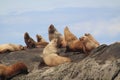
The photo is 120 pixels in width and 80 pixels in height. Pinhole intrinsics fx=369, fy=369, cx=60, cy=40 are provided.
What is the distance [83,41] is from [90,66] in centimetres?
648

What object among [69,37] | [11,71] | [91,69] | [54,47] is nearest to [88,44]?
[54,47]

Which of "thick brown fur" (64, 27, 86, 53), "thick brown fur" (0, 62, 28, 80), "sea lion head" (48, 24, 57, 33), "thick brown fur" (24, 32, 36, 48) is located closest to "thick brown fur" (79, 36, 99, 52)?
"thick brown fur" (64, 27, 86, 53)

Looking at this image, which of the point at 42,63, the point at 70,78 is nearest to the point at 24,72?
the point at 42,63

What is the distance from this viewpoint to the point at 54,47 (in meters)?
19.3

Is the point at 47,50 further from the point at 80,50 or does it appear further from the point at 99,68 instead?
the point at 99,68

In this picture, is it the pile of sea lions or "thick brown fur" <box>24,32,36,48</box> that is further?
"thick brown fur" <box>24,32,36,48</box>

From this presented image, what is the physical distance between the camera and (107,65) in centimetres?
1179

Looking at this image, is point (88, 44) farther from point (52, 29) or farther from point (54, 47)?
point (52, 29)

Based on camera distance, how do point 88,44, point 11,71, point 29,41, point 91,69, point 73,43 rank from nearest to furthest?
1. point 91,69
2. point 11,71
3. point 88,44
4. point 73,43
5. point 29,41

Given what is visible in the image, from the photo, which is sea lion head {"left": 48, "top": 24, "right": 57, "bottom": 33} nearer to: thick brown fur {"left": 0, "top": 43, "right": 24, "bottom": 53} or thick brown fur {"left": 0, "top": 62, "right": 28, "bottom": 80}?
thick brown fur {"left": 0, "top": 43, "right": 24, "bottom": 53}

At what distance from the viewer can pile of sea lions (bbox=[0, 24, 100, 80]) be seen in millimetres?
15242

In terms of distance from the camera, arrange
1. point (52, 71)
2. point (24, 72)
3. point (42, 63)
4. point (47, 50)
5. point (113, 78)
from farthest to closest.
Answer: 1. point (47, 50)
2. point (42, 63)
3. point (24, 72)
4. point (52, 71)
5. point (113, 78)

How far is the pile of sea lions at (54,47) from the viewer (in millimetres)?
15242

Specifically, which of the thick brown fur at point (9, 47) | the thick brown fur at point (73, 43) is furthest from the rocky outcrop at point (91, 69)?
the thick brown fur at point (9, 47)
